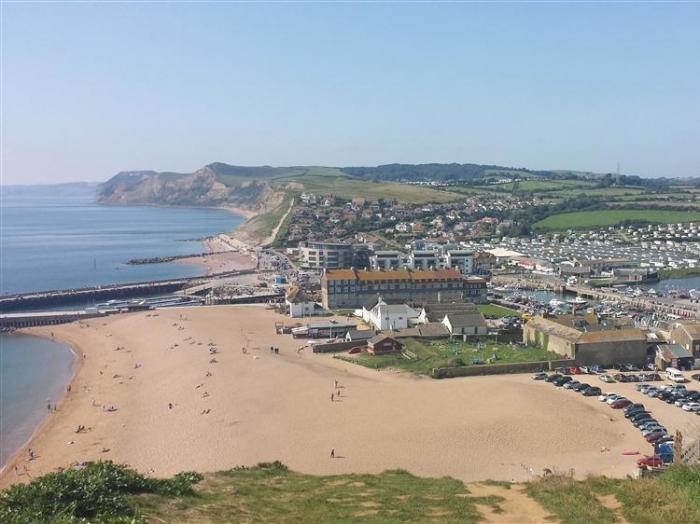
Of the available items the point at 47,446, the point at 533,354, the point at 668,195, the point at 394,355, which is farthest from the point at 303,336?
the point at 668,195

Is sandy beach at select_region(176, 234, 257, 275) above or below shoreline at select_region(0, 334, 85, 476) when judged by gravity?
above

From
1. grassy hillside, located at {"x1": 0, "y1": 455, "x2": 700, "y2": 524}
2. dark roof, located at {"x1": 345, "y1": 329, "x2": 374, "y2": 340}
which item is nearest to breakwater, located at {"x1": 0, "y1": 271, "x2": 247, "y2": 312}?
dark roof, located at {"x1": 345, "y1": 329, "x2": 374, "y2": 340}

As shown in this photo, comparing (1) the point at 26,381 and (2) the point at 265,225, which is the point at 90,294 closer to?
(1) the point at 26,381

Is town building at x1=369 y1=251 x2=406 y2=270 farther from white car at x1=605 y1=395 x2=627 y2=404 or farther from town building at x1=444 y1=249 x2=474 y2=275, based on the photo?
white car at x1=605 y1=395 x2=627 y2=404

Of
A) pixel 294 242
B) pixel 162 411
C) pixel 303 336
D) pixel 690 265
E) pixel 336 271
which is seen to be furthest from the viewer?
pixel 294 242

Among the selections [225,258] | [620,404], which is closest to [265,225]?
[225,258]

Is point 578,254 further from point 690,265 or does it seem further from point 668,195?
point 668,195

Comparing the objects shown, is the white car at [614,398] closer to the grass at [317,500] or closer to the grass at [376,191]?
the grass at [317,500]
